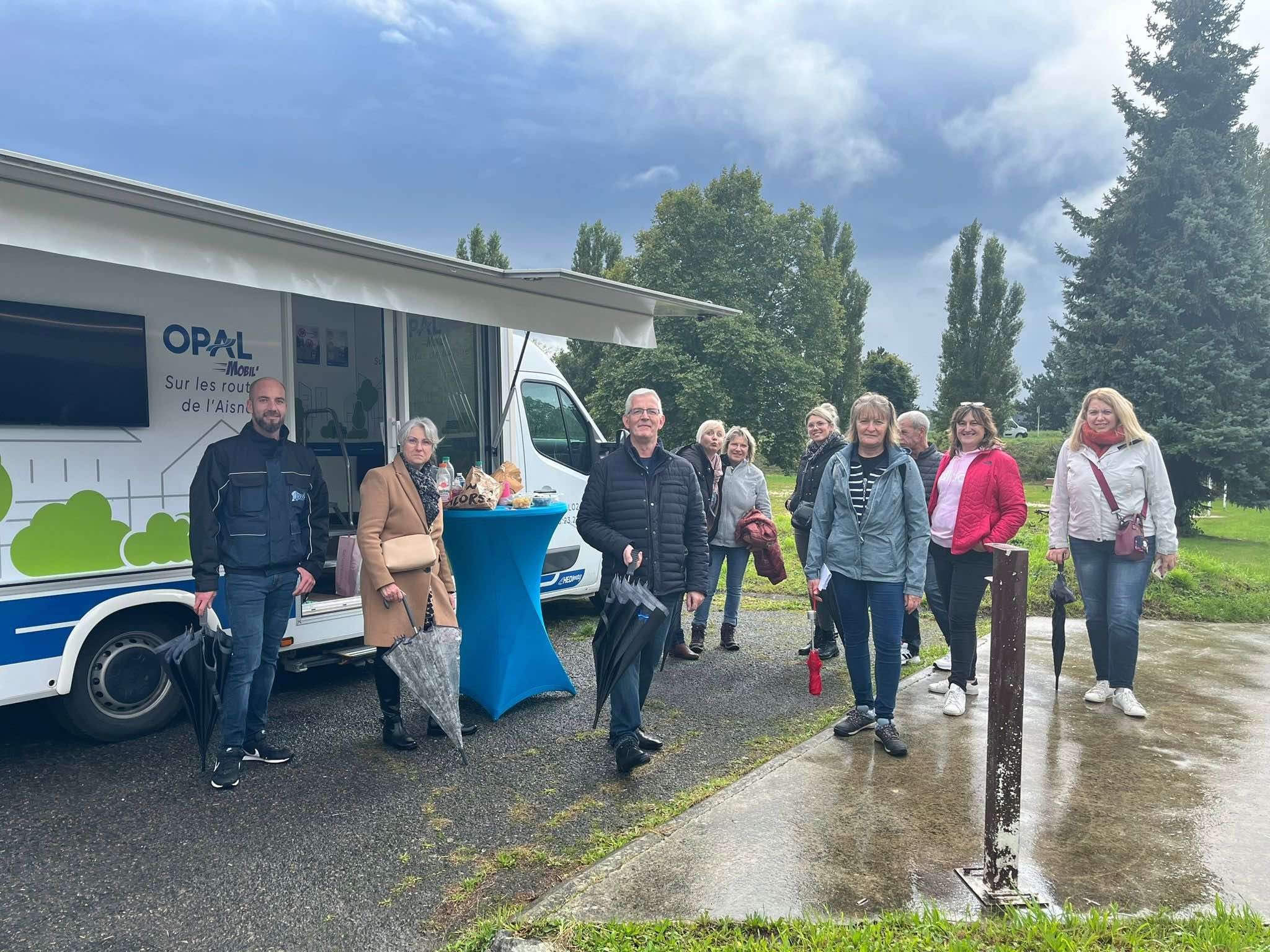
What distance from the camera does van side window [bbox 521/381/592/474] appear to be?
655 centimetres

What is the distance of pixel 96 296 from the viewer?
164 inches

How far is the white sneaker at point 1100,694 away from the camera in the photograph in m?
4.90

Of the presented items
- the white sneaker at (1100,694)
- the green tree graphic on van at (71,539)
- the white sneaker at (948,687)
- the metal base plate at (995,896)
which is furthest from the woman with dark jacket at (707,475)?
the green tree graphic on van at (71,539)

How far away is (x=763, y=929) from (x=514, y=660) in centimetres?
247

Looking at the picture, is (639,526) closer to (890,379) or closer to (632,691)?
(632,691)

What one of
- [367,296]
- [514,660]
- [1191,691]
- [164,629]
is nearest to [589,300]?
[367,296]

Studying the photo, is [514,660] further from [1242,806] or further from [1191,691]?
[1191,691]

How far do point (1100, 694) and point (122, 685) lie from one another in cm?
516

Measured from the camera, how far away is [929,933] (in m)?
2.57

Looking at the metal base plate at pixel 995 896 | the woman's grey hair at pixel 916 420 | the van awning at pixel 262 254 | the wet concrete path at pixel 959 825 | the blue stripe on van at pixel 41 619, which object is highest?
the van awning at pixel 262 254

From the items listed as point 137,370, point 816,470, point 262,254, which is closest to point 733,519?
point 816,470

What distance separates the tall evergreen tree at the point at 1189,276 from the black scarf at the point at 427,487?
1468 cm

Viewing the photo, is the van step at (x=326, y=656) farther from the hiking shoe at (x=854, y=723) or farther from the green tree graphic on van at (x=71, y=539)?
the hiking shoe at (x=854, y=723)

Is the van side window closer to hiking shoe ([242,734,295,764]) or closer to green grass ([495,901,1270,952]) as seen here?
hiking shoe ([242,734,295,764])
